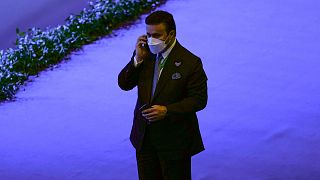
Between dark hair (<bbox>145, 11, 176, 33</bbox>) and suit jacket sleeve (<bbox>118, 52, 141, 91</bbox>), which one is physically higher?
dark hair (<bbox>145, 11, 176, 33</bbox>)

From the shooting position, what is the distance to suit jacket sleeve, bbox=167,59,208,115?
2.90 m

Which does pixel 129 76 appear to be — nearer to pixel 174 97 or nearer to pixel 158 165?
pixel 174 97

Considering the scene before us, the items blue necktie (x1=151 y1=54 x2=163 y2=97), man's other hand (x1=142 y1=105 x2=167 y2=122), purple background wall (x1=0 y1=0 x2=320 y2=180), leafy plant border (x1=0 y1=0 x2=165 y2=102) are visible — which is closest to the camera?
man's other hand (x1=142 y1=105 x2=167 y2=122)

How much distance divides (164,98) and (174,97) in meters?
0.04

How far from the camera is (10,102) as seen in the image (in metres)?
5.89

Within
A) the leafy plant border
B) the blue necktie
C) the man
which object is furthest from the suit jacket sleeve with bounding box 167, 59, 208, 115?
the leafy plant border

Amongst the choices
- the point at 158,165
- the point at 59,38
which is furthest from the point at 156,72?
the point at 59,38

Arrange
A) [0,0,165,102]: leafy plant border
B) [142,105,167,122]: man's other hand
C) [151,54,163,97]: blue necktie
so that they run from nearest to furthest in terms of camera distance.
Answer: [142,105,167,122]: man's other hand, [151,54,163,97]: blue necktie, [0,0,165,102]: leafy plant border

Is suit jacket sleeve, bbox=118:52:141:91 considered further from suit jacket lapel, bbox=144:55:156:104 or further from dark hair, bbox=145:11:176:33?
dark hair, bbox=145:11:176:33

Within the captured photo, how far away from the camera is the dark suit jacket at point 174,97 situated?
293 cm

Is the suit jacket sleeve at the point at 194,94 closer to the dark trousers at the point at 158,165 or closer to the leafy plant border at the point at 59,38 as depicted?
the dark trousers at the point at 158,165

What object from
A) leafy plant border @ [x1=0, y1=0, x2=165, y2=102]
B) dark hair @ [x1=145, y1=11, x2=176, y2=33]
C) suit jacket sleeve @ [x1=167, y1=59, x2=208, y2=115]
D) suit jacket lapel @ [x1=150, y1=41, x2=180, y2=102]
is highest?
leafy plant border @ [x1=0, y1=0, x2=165, y2=102]

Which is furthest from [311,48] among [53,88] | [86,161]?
[86,161]

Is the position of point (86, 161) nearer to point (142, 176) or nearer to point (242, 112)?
point (242, 112)
